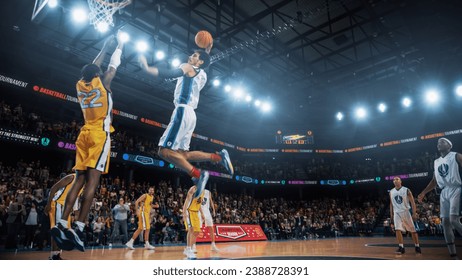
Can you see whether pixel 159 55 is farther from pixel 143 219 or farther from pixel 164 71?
pixel 164 71

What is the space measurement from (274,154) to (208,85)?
1260cm

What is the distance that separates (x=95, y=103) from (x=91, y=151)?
20.3 inches

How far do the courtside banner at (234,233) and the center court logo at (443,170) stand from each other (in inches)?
319

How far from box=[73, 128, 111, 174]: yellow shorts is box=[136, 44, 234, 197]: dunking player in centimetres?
71

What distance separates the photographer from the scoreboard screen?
2611cm

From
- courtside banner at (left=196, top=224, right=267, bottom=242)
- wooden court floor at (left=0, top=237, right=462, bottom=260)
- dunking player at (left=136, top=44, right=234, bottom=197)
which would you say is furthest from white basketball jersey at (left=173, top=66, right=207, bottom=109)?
courtside banner at (left=196, top=224, right=267, bottom=242)

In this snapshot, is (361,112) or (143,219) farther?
(361,112)

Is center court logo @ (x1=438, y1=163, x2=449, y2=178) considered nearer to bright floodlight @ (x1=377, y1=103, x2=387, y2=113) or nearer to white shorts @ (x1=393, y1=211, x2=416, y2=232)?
white shorts @ (x1=393, y1=211, x2=416, y2=232)

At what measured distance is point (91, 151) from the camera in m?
3.00

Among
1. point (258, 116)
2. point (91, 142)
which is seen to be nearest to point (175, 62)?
point (91, 142)

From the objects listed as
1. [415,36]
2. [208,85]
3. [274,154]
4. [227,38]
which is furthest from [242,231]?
[274,154]

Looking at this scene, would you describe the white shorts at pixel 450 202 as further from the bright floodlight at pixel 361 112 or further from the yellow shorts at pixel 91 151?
the bright floodlight at pixel 361 112

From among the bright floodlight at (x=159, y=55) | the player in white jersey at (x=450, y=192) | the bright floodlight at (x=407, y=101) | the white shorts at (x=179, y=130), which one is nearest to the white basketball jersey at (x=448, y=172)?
the player in white jersey at (x=450, y=192)

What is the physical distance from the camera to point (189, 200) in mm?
5691
